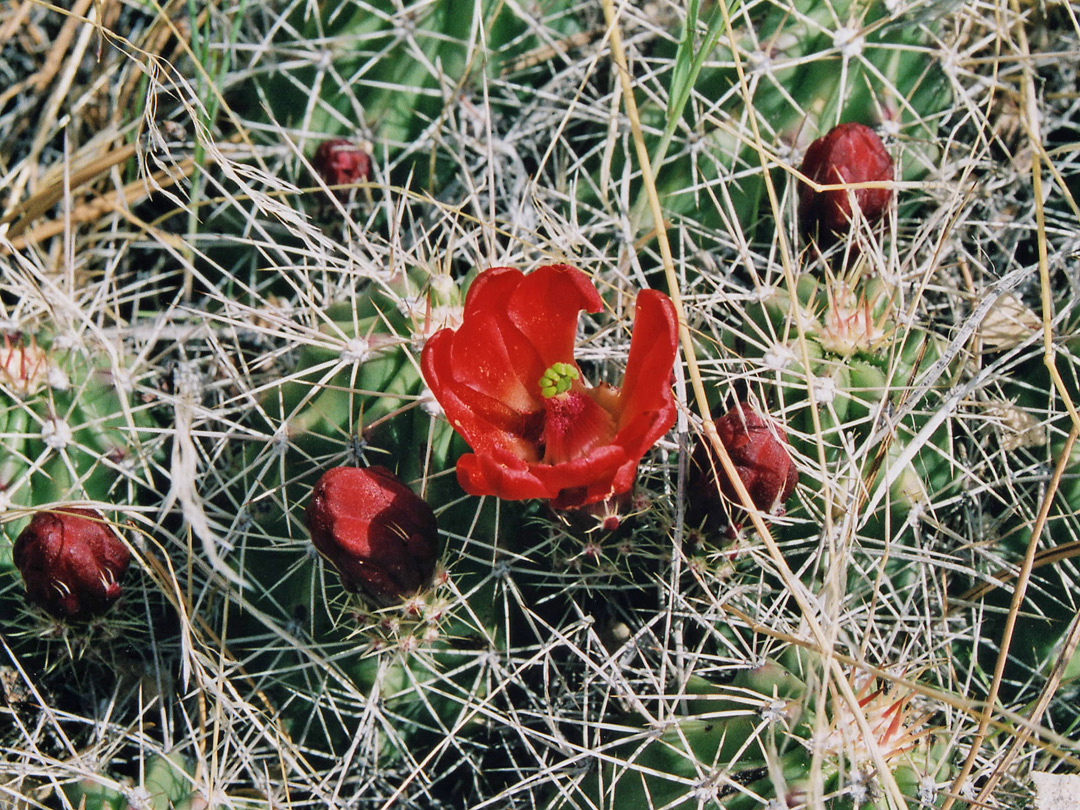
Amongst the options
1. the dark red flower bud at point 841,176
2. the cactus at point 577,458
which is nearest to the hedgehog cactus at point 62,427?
the cactus at point 577,458

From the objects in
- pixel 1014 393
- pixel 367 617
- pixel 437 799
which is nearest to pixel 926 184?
Answer: pixel 1014 393

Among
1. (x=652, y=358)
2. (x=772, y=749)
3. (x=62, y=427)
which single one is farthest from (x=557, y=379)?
(x=62, y=427)

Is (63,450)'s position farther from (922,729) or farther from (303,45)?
(922,729)

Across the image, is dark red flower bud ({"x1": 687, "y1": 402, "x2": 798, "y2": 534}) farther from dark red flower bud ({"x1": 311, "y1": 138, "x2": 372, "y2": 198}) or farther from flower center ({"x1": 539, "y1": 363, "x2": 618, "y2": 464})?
dark red flower bud ({"x1": 311, "y1": 138, "x2": 372, "y2": 198})

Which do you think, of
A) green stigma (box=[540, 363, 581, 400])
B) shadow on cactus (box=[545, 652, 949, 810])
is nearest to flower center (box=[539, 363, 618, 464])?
green stigma (box=[540, 363, 581, 400])

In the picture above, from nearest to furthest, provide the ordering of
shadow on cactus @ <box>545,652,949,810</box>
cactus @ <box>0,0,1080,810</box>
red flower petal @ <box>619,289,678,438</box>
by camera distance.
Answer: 1. red flower petal @ <box>619,289,678,438</box>
2. shadow on cactus @ <box>545,652,949,810</box>
3. cactus @ <box>0,0,1080,810</box>
